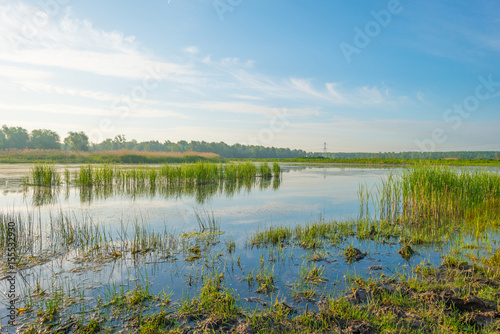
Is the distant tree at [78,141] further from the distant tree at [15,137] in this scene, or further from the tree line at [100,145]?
the distant tree at [15,137]

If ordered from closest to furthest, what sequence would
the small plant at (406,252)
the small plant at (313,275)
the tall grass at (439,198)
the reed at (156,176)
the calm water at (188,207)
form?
1. the small plant at (313,275)
2. the small plant at (406,252)
3. the calm water at (188,207)
4. the tall grass at (439,198)
5. the reed at (156,176)

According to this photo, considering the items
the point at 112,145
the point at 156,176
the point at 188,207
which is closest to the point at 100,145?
the point at 112,145

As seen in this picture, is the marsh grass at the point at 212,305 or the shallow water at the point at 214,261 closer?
the marsh grass at the point at 212,305

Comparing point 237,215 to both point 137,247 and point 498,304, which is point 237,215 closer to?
point 137,247

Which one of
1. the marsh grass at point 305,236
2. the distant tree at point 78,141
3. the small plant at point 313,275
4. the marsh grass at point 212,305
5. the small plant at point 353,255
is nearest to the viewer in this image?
the marsh grass at point 212,305

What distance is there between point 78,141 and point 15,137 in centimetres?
2285

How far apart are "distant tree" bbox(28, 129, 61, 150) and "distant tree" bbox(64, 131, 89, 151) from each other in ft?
28.5

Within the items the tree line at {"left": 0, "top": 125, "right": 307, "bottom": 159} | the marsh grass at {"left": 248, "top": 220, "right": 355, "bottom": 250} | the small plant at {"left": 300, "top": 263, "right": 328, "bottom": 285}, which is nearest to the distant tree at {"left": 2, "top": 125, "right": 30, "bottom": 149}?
the tree line at {"left": 0, "top": 125, "right": 307, "bottom": 159}

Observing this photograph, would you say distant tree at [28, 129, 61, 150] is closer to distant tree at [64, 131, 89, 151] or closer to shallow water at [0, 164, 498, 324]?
distant tree at [64, 131, 89, 151]

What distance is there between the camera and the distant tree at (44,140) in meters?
59.9

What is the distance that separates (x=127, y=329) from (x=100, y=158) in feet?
127

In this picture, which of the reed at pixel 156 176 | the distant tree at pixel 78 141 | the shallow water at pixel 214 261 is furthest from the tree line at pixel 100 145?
the shallow water at pixel 214 261

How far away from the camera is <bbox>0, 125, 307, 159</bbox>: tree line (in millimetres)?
52997

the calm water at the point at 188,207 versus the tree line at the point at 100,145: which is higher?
the tree line at the point at 100,145
